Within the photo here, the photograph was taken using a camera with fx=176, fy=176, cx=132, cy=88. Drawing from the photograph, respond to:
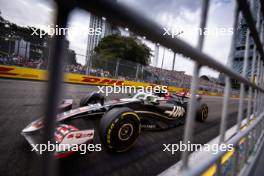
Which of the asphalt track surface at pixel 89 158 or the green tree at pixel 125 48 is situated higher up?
the green tree at pixel 125 48

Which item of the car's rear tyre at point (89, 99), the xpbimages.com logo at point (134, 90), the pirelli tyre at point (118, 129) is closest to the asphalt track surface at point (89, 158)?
the pirelli tyre at point (118, 129)

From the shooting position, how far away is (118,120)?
2.21 meters

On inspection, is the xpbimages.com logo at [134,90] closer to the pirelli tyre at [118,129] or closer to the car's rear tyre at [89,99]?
the car's rear tyre at [89,99]

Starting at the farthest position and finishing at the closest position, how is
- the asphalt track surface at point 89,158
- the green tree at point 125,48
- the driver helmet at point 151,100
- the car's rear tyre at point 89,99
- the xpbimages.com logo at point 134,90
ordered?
the xpbimages.com logo at point 134,90 → the car's rear tyre at point 89,99 → the driver helmet at point 151,100 → the asphalt track surface at point 89,158 → the green tree at point 125,48

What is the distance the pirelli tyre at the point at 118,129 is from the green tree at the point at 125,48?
2.76 ft

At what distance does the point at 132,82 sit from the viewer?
13547 mm

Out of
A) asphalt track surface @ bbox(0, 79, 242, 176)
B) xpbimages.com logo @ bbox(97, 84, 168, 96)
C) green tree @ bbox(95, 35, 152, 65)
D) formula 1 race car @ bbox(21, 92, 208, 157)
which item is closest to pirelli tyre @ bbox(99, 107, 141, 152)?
formula 1 race car @ bbox(21, 92, 208, 157)

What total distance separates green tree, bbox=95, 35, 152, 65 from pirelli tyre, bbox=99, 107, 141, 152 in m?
0.84

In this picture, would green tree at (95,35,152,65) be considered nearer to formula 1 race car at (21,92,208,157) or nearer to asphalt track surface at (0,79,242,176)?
formula 1 race car at (21,92,208,157)

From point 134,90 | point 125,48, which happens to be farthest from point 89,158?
point 125,48

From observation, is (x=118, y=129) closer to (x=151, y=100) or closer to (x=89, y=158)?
(x=89, y=158)

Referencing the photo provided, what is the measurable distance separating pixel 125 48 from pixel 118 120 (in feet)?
48.4

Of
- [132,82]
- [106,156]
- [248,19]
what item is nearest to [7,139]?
[106,156]

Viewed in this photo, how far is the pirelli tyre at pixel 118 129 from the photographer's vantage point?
2148mm
